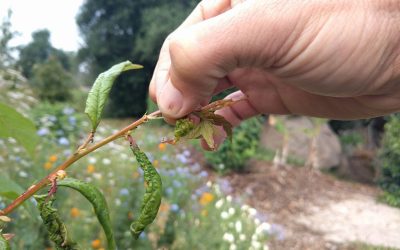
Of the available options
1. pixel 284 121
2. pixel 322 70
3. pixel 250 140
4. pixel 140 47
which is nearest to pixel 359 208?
pixel 250 140

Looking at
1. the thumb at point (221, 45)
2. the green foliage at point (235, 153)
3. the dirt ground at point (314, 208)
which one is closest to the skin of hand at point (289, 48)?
the thumb at point (221, 45)

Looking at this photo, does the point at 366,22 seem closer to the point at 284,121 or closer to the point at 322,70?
the point at 322,70

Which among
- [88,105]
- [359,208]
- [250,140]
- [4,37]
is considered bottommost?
[359,208]

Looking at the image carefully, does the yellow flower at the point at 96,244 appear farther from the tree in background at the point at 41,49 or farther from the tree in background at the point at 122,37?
the tree in background at the point at 41,49

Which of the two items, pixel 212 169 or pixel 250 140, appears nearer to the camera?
pixel 212 169

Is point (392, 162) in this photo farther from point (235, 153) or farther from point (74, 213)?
point (74, 213)

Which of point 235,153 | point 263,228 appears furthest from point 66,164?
point 235,153

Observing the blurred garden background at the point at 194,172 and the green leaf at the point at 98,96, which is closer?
the green leaf at the point at 98,96
